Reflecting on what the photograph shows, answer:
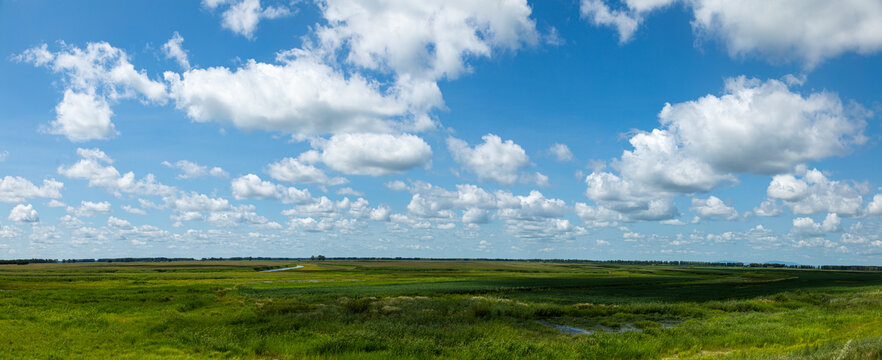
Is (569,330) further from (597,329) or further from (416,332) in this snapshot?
(416,332)

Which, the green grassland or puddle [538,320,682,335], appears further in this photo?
puddle [538,320,682,335]

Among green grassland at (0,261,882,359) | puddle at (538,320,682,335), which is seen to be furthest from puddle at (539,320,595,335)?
green grassland at (0,261,882,359)

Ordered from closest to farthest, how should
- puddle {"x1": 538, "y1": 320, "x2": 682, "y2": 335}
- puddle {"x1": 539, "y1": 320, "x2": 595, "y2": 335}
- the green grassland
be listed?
the green grassland
puddle {"x1": 539, "y1": 320, "x2": 595, "y2": 335}
puddle {"x1": 538, "y1": 320, "x2": 682, "y2": 335}

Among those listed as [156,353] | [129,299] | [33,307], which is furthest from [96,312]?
[156,353]

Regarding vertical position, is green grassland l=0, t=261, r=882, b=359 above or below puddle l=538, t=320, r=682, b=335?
above

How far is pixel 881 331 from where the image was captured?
1164 inches

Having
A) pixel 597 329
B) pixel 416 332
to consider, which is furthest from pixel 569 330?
pixel 416 332

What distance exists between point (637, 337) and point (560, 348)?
684 cm

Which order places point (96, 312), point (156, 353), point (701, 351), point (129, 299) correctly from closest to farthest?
point (156, 353) → point (701, 351) → point (96, 312) → point (129, 299)

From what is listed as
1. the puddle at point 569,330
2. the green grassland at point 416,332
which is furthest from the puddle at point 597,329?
the green grassland at point 416,332

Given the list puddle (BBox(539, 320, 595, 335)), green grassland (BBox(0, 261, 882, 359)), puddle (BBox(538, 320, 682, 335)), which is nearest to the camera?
green grassland (BBox(0, 261, 882, 359))

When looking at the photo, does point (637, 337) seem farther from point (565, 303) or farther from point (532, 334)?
point (565, 303)

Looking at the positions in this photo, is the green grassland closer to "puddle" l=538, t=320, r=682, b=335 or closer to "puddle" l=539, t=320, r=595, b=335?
"puddle" l=538, t=320, r=682, b=335

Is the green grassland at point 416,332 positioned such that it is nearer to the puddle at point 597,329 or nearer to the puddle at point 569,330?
the puddle at point 597,329
